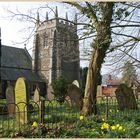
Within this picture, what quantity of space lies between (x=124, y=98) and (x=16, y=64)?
435 inches

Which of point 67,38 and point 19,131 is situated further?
point 67,38

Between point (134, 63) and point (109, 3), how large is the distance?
9.36 feet

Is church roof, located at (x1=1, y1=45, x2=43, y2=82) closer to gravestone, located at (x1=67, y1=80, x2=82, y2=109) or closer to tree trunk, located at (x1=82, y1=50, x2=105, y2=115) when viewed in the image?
gravestone, located at (x1=67, y1=80, x2=82, y2=109)

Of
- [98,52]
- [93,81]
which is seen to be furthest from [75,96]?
[98,52]

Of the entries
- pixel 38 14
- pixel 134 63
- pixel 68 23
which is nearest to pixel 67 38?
pixel 68 23

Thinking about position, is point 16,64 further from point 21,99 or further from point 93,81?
point 21,99

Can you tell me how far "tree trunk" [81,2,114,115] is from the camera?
8062 mm

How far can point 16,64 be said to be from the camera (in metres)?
19.8

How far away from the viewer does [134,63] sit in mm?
10328

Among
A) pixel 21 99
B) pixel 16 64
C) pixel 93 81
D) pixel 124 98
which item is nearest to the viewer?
pixel 21 99

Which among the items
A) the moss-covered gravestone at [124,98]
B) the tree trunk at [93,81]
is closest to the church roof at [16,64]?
the moss-covered gravestone at [124,98]

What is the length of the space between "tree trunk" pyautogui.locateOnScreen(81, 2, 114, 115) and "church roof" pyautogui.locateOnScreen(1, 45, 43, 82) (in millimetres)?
7576

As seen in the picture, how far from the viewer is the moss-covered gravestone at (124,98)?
9.61 metres

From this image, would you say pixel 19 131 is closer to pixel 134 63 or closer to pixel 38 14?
pixel 38 14
